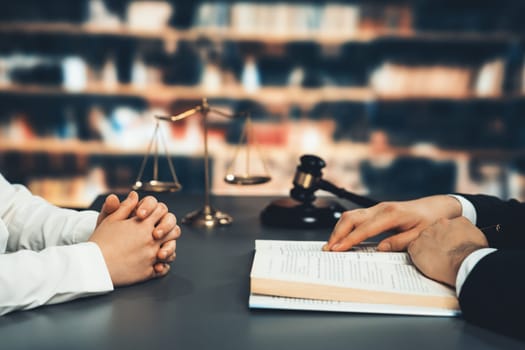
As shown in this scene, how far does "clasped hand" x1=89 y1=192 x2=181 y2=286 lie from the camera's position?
0.92 meters

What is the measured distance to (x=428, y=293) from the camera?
0.84m

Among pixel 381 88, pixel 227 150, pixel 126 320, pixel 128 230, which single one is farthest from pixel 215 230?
pixel 381 88

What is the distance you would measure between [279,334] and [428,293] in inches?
9.4

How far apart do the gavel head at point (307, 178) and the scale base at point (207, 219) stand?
0.60 feet

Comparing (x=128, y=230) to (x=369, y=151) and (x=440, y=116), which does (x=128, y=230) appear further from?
(x=440, y=116)

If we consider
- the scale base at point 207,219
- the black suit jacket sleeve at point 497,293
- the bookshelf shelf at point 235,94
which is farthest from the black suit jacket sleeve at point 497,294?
the bookshelf shelf at point 235,94

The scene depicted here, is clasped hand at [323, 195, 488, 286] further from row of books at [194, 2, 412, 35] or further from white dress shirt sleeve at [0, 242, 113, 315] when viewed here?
row of books at [194, 2, 412, 35]

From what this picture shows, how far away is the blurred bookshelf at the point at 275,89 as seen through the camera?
11.1 feet

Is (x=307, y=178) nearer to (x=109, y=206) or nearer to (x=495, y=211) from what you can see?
(x=495, y=211)

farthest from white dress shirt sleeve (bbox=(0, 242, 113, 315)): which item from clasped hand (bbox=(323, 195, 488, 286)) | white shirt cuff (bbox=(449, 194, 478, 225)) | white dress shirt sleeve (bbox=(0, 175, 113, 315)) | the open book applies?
white shirt cuff (bbox=(449, 194, 478, 225))

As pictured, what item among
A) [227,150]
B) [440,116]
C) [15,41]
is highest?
[15,41]

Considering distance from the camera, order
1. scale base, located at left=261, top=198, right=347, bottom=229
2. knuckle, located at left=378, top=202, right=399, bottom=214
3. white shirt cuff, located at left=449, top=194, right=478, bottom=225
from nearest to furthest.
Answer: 1. knuckle, located at left=378, top=202, right=399, bottom=214
2. white shirt cuff, located at left=449, top=194, right=478, bottom=225
3. scale base, located at left=261, top=198, right=347, bottom=229

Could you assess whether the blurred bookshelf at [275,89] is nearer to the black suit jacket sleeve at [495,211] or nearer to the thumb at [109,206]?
the black suit jacket sleeve at [495,211]

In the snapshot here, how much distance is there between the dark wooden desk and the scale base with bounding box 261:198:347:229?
0.40 m
